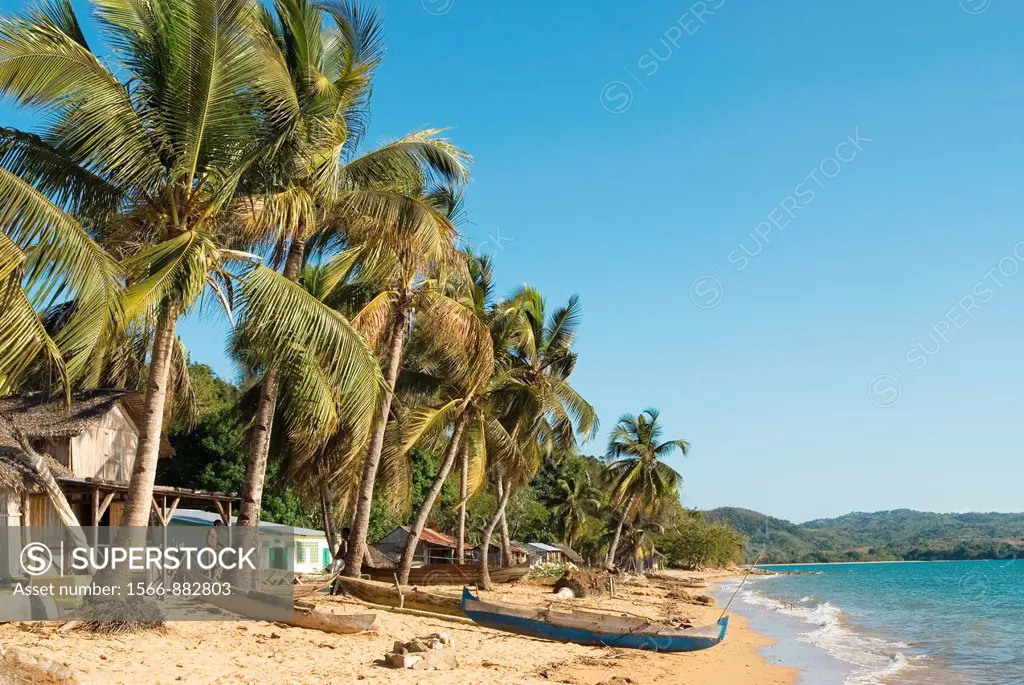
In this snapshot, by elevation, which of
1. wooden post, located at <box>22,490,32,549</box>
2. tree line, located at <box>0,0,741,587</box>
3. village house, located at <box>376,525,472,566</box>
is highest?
tree line, located at <box>0,0,741,587</box>

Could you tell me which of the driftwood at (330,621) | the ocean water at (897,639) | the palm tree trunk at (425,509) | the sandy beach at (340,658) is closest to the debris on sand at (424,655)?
the sandy beach at (340,658)

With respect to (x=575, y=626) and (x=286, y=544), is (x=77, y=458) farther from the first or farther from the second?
(x=286, y=544)

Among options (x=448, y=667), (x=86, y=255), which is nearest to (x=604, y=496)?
(x=448, y=667)

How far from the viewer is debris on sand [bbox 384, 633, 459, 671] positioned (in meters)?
12.1

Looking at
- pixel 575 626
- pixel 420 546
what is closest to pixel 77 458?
pixel 575 626

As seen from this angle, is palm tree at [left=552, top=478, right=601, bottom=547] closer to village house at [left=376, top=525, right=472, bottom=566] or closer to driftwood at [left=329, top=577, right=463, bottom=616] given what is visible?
village house at [left=376, top=525, right=472, bottom=566]

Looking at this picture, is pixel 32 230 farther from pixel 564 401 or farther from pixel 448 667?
pixel 564 401

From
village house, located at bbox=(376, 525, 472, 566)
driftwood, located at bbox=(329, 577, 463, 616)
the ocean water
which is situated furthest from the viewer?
village house, located at bbox=(376, 525, 472, 566)

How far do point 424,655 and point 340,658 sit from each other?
119 centimetres

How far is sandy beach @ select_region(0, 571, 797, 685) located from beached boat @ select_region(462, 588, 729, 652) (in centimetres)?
26

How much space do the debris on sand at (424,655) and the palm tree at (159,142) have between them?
397cm

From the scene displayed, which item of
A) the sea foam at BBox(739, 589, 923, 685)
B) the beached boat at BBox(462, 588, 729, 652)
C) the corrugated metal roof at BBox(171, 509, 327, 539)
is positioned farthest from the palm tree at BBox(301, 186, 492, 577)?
the sea foam at BBox(739, 589, 923, 685)

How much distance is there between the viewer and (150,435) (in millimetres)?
11570

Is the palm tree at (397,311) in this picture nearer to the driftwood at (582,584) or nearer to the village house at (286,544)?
the village house at (286,544)
